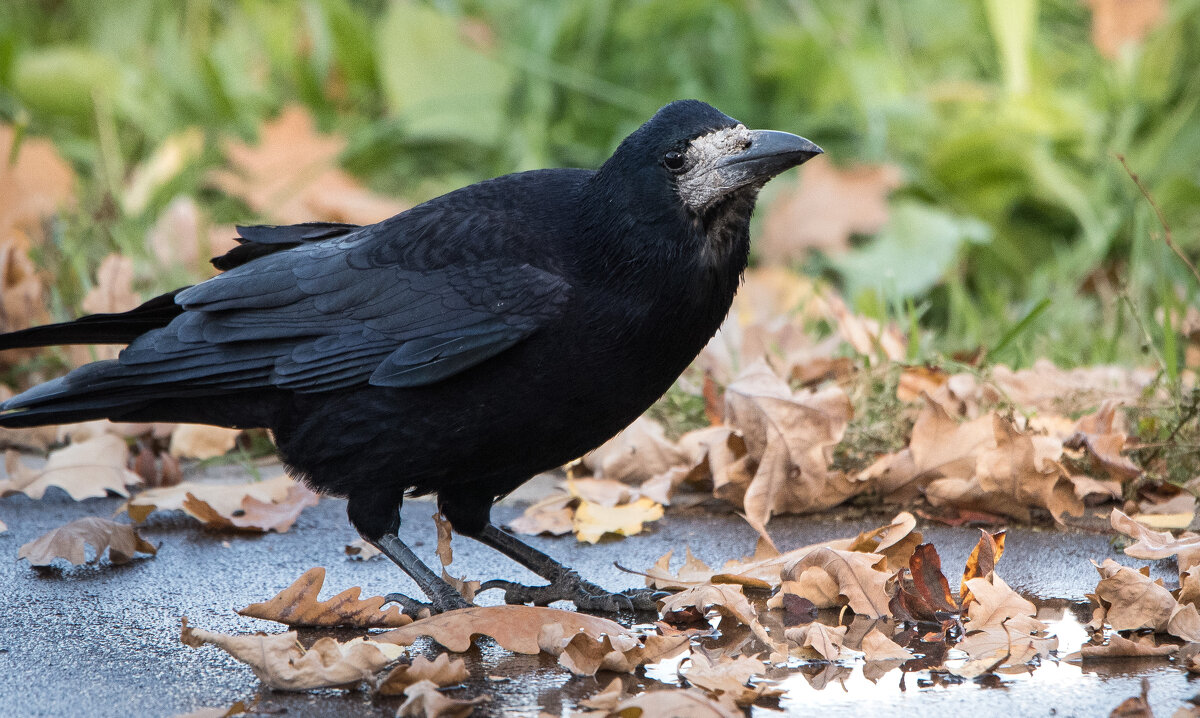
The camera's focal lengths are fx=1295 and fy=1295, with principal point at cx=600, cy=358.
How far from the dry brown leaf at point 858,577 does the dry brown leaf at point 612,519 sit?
70cm

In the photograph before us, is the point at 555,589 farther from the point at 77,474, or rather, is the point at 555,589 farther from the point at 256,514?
the point at 77,474

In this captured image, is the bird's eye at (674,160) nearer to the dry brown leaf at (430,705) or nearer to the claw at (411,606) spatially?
the claw at (411,606)

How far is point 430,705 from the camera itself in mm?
2070

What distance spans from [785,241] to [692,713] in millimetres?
4210

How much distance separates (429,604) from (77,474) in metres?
1.26

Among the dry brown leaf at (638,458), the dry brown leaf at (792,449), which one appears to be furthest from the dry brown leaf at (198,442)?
the dry brown leaf at (792,449)

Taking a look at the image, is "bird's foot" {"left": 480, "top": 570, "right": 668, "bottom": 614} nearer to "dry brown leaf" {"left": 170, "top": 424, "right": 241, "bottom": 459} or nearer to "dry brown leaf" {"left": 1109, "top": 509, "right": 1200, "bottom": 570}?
"dry brown leaf" {"left": 1109, "top": 509, "right": 1200, "bottom": 570}

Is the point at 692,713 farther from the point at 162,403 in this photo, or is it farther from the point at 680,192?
the point at 162,403

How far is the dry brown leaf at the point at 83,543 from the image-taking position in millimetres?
2947

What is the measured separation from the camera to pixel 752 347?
14.3ft

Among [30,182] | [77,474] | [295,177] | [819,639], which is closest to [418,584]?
[819,639]

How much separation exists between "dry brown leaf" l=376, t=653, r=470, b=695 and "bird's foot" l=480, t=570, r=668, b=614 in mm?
613

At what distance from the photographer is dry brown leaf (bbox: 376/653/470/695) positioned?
2.21m

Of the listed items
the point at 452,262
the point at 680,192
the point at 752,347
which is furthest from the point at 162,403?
the point at 752,347
